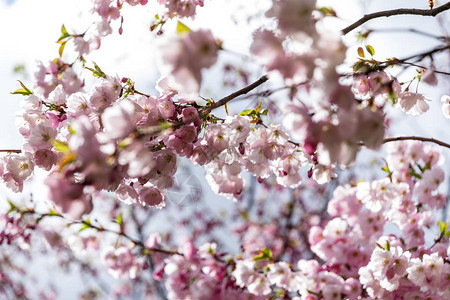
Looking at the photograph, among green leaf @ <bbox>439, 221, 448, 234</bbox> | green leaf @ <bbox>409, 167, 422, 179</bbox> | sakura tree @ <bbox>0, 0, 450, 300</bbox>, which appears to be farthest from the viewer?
green leaf @ <bbox>409, 167, 422, 179</bbox>

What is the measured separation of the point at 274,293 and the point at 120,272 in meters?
1.42

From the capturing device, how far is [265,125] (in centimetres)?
210

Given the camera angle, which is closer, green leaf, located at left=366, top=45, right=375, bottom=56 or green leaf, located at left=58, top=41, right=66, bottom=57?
green leaf, located at left=366, top=45, right=375, bottom=56

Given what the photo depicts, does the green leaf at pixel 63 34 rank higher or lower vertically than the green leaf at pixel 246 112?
higher

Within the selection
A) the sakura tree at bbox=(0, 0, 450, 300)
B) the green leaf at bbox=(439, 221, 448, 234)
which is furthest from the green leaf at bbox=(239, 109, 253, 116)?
the green leaf at bbox=(439, 221, 448, 234)

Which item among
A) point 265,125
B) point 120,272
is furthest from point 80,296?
point 265,125

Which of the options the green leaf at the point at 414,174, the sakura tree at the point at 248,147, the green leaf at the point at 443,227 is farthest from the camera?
the green leaf at the point at 414,174

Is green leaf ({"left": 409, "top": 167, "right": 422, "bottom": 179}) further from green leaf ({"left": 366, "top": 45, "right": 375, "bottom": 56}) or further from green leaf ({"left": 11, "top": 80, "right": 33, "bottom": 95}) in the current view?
green leaf ({"left": 11, "top": 80, "right": 33, "bottom": 95})

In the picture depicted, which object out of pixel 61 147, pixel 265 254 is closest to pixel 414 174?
pixel 265 254

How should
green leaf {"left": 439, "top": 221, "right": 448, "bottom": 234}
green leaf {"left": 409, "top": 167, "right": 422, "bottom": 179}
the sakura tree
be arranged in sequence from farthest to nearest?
green leaf {"left": 409, "top": 167, "right": 422, "bottom": 179}
green leaf {"left": 439, "top": 221, "right": 448, "bottom": 234}
the sakura tree

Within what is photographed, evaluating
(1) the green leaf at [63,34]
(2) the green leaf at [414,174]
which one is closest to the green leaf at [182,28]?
(1) the green leaf at [63,34]

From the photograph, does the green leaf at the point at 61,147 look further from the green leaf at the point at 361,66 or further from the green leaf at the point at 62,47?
the green leaf at the point at 361,66

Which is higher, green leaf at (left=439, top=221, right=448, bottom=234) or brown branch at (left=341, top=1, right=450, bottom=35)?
brown branch at (left=341, top=1, right=450, bottom=35)

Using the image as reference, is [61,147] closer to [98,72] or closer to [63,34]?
[98,72]
